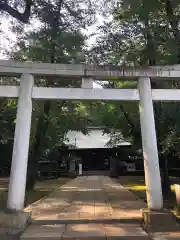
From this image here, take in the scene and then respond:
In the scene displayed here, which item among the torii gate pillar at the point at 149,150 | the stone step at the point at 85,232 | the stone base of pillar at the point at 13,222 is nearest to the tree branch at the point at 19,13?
the torii gate pillar at the point at 149,150

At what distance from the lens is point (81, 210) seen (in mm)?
8195

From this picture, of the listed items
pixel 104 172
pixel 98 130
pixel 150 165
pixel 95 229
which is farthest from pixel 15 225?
pixel 98 130

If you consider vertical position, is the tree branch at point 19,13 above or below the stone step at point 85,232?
above

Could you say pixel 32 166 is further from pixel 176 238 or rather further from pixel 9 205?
pixel 176 238

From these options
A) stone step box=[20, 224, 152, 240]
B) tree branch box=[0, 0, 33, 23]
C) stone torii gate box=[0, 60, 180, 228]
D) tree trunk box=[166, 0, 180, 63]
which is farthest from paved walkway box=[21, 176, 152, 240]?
tree branch box=[0, 0, 33, 23]

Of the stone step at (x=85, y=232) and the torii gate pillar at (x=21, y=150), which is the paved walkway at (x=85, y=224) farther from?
the torii gate pillar at (x=21, y=150)

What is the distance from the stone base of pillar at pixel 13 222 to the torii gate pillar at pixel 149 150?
2.92m

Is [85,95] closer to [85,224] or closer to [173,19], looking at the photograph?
[85,224]

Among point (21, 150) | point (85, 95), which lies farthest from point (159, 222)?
point (21, 150)

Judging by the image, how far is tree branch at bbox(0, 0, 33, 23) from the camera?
845cm

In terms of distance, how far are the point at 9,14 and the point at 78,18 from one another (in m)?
2.37

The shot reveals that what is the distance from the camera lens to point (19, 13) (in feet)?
28.4

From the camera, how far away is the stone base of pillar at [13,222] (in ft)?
19.4

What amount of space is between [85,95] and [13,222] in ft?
11.2
